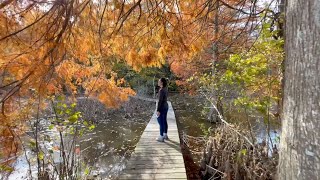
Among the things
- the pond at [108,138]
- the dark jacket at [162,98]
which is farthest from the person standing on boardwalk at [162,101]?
the pond at [108,138]

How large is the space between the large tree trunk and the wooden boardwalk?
3093 mm

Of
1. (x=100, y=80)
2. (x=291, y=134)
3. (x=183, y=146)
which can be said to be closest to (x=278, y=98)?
(x=291, y=134)

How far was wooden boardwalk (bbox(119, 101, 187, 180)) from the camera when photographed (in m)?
4.21

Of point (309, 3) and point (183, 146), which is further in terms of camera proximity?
point (183, 146)

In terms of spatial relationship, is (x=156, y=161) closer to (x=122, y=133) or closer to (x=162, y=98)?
(x=162, y=98)

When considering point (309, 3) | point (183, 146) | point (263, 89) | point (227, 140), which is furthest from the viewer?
point (183, 146)

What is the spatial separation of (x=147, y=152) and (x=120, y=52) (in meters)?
2.13

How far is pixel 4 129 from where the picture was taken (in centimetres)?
335

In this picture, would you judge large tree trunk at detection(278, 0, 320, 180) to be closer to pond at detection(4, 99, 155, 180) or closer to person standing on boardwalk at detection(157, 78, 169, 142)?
person standing on boardwalk at detection(157, 78, 169, 142)

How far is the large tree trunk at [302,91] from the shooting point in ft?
3.68

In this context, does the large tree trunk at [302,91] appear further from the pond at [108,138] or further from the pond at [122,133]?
the pond at [122,133]

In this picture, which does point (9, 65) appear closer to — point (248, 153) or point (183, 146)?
point (248, 153)

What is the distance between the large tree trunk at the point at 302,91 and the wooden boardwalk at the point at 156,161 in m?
3.09

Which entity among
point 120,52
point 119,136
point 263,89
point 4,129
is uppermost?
point 120,52
